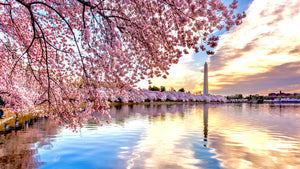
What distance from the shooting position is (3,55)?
43.4ft

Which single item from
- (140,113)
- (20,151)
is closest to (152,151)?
(20,151)

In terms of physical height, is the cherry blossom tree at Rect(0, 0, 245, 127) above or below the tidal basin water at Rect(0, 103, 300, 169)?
above

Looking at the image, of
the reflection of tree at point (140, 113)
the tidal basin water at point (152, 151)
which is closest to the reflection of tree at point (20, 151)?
the tidal basin water at point (152, 151)

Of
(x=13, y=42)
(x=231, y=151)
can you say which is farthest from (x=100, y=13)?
(x=231, y=151)

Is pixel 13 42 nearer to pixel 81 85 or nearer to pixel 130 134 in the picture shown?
pixel 81 85

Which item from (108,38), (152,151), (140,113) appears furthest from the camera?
(140,113)

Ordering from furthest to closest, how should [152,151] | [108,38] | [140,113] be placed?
[140,113] < [152,151] < [108,38]

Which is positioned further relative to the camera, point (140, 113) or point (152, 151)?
point (140, 113)

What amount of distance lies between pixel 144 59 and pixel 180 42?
65.0 inches

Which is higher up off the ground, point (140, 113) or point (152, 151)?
point (140, 113)

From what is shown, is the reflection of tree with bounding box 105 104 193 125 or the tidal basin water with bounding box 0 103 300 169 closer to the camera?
the tidal basin water with bounding box 0 103 300 169

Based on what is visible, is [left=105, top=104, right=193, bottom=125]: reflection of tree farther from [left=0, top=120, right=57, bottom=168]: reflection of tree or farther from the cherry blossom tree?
the cherry blossom tree

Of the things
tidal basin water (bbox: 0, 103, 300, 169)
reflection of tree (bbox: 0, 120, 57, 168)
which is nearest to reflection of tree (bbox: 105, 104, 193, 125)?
tidal basin water (bbox: 0, 103, 300, 169)

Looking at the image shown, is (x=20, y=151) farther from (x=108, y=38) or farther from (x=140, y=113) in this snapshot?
(x=140, y=113)
